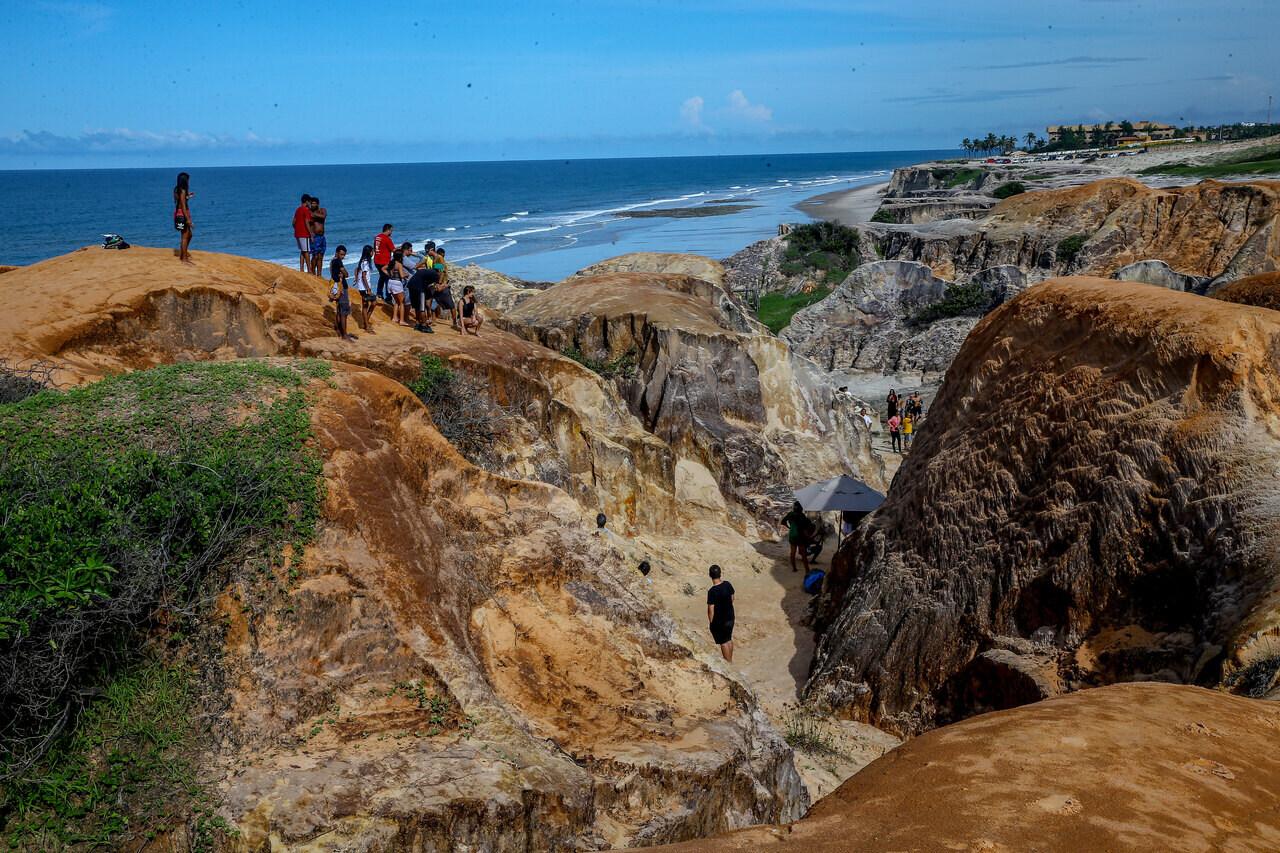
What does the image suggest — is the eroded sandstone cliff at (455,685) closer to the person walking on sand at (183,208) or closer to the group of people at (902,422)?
the person walking on sand at (183,208)

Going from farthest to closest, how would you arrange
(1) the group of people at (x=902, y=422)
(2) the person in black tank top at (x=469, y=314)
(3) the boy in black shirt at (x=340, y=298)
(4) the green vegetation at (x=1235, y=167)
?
(4) the green vegetation at (x=1235, y=167) < (1) the group of people at (x=902, y=422) < (2) the person in black tank top at (x=469, y=314) < (3) the boy in black shirt at (x=340, y=298)

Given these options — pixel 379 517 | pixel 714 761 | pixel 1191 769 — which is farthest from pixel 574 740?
pixel 1191 769

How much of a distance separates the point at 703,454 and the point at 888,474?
20.7 feet

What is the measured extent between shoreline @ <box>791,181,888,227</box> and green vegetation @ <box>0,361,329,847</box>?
3243 inches

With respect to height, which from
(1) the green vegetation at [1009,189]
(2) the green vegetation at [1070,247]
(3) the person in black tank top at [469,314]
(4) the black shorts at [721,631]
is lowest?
(4) the black shorts at [721,631]

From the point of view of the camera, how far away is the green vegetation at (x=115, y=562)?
7.50 meters

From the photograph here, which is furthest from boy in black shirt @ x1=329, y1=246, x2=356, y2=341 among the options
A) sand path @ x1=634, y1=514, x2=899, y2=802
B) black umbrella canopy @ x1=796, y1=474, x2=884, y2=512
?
Answer: black umbrella canopy @ x1=796, y1=474, x2=884, y2=512

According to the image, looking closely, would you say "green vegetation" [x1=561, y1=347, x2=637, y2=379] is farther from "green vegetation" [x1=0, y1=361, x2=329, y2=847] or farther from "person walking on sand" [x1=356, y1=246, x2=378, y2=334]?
"green vegetation" [x1=0, y1=361, x2=329, y2=847]

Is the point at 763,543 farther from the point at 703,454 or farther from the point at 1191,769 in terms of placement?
the point at 1191,769

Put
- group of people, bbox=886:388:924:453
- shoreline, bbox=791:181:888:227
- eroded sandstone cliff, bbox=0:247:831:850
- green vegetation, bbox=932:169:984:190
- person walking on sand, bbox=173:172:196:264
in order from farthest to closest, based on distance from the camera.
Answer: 1. shoreline, bbox=791:181:888:227
2. green vegetation, bbox=932:169:984:190
3. group of people, bbox=886:388:924:453
4. person walking on sand, bbox=173:172:196:264
5. eroded sandstone cliff, bbox=0:247:831:850

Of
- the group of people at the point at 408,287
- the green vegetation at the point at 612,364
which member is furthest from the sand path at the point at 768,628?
the group of people at the point at 408,287

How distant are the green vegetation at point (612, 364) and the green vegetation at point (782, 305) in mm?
19137

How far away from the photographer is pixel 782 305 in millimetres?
47031

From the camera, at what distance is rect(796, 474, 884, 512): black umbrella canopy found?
66.6 feet
